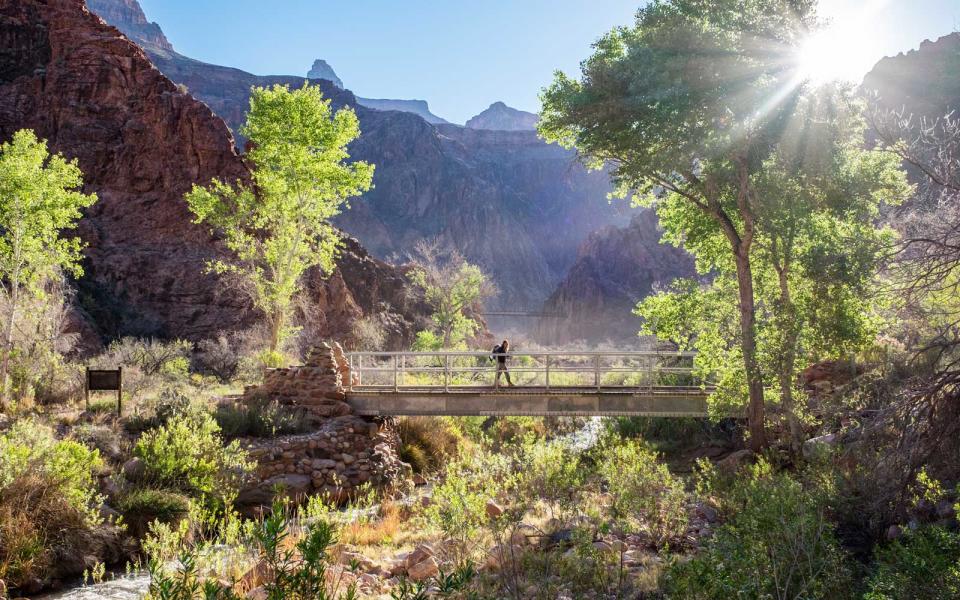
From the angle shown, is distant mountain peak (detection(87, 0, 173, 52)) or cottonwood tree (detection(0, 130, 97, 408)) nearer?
cottonwood tree (detection(0, 130, 97, 408))

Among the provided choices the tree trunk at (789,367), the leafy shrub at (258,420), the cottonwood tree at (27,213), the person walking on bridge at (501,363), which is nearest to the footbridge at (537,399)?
the person walking on bridge at (501,363)

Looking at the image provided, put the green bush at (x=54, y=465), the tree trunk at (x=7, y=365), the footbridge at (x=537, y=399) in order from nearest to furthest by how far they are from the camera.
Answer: the green bush at (x=54, y=465), the tree trunk at (x=7, y=365), the footbridge at (x=537, y=399)

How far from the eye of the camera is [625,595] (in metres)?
6.02

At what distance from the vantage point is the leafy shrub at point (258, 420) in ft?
44.9

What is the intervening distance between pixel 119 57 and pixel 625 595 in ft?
171

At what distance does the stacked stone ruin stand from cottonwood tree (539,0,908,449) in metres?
8.82

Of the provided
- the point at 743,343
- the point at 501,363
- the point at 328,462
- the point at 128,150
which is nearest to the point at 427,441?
the point at 501,363

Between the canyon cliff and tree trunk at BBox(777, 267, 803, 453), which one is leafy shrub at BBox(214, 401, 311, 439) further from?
the canyon cliff

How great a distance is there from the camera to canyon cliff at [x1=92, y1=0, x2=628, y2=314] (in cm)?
12962

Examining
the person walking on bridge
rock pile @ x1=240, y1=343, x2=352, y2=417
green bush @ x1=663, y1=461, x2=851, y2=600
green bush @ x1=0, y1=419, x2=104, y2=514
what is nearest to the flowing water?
green bush @ x1=0, y1=419, x2=104, y2=514

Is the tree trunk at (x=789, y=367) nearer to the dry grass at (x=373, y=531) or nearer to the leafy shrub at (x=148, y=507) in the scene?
the dry grass at (x=373, y=531)

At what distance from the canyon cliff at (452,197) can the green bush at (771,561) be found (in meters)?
113

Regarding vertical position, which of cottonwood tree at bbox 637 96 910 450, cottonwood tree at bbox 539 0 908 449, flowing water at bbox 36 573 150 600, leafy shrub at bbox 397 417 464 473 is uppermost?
cottonwood tree at bbox 539 0 908 449

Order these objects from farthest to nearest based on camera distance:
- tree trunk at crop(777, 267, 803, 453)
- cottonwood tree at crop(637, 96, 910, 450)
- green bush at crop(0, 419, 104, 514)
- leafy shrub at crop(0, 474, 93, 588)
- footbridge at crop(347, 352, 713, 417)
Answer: footbridge at crop(347, 352, 713, 417), tree trunk at crop(777, 267, 803, 453), cottonwood tree at crop(637, 96, 910, 450), green bush at crop(0, 419, 104, 514), leafy shrub at crop(0, 474, 93, 588)
